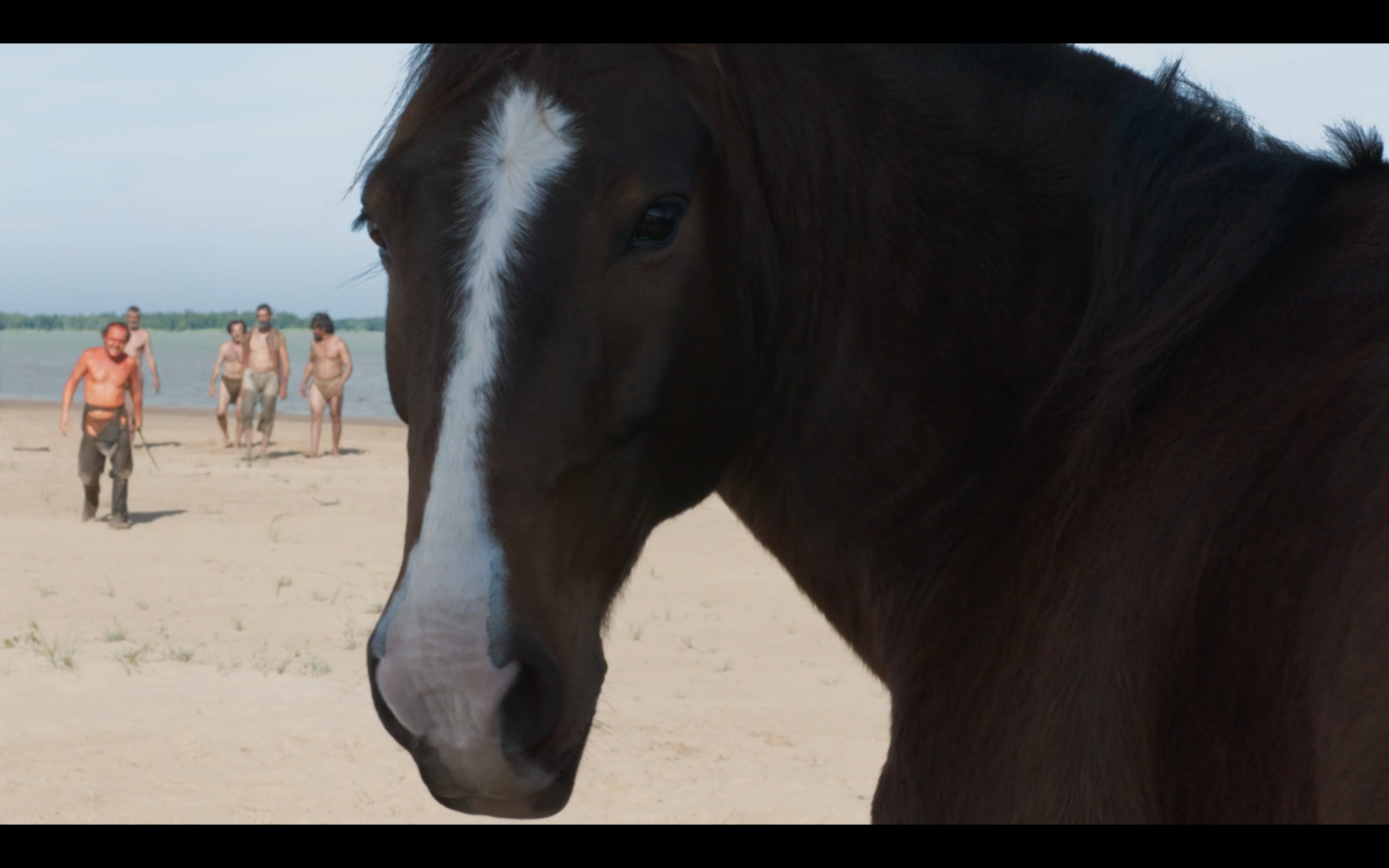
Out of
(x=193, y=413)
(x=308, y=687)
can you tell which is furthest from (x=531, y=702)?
(x=193, y=413)

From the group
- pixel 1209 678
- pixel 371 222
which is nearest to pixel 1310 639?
pixel 1209 678

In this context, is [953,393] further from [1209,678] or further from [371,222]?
[371,222]

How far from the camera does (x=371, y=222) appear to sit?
217 centimetres

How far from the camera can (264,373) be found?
1730 centimetres

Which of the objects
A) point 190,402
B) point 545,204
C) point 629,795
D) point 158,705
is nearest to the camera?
point 545,204

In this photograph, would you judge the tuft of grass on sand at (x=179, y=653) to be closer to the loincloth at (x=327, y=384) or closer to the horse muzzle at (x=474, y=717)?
the horse muzzle at (x=474, y=717)

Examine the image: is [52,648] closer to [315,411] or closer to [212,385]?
[315,411]

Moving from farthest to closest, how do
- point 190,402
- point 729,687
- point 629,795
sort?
point 190,402 → point 729,687 → point 629,795

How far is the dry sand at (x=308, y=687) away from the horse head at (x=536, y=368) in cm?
64

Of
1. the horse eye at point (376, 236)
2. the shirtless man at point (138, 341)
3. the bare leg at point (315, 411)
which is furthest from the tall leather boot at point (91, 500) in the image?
the horse eye at point (376, 236)

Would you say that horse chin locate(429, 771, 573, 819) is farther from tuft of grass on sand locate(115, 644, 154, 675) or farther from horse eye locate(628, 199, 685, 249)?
tuft of grass on sand locate(115, 644, 154, 675)

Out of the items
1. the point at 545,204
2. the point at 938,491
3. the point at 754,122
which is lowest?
the point at 938,491

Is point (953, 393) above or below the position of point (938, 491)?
above
